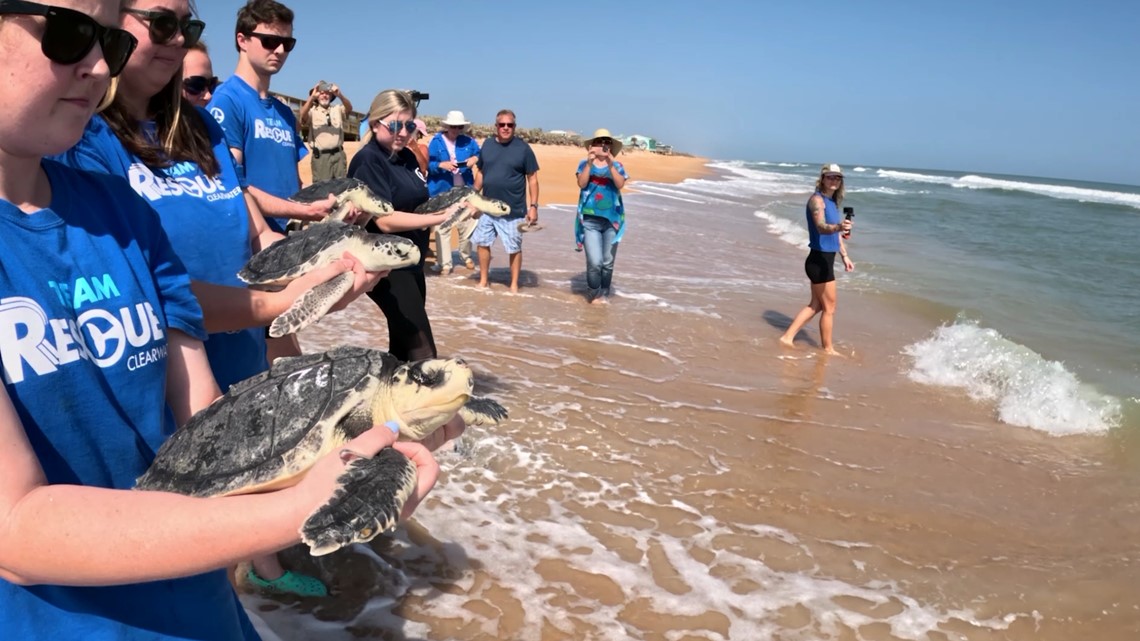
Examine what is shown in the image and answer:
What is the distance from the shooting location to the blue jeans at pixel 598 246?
8.09 meters

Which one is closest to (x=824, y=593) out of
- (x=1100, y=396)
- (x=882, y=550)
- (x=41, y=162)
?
(x=882, y=550)

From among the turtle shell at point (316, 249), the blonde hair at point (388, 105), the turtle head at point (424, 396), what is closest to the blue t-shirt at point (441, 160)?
the blonde hair at point (388, 105)

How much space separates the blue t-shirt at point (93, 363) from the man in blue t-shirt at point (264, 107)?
197 cm

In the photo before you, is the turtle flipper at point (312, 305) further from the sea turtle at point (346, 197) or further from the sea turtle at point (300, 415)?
the sea turtle at point (346, 197)

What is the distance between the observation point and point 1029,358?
649 centimetres

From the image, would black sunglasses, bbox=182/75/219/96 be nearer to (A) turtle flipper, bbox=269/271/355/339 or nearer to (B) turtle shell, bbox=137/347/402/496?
(A) turtle flipper, bbox=269/271/355/339

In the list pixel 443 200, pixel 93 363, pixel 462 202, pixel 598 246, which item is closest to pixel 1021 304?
pixel 598 246

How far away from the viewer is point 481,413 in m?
2.31

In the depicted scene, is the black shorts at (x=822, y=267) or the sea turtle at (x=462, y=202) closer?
the sea turtle at (x=462, y=202)

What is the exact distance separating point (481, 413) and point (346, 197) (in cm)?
177

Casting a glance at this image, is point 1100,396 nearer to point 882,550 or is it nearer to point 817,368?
point 817,368

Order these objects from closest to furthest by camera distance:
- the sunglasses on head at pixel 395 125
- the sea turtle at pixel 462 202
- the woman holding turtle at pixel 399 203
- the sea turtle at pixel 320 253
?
1. the sea turtle at pixel 320 253
2. the woman holding turtle at pixel 399 203
3. the sunglasses on head at pixel 395 125
4. the sea turtle at pixel 462 202

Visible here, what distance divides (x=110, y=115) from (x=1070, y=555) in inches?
183

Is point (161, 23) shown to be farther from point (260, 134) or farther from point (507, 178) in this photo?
point (507, 178)
